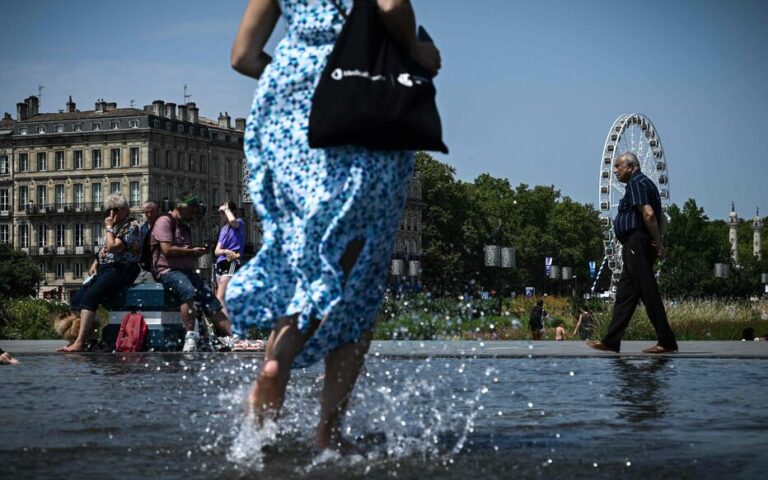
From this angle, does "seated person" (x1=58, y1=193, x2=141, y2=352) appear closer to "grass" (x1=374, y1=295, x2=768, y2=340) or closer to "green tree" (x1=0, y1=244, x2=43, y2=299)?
"grass" (x1=374, y1=295, x2=768, y2=340)

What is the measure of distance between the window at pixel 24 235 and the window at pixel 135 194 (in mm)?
12054

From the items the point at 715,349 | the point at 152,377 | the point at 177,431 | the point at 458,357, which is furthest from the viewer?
the point at 715,349

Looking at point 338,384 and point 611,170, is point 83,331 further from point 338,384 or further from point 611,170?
point 611,170

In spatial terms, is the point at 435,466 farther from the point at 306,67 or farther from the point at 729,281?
the point at 729,281

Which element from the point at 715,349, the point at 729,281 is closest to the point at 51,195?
the point at 729,281

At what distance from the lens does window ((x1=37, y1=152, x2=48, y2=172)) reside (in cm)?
14725

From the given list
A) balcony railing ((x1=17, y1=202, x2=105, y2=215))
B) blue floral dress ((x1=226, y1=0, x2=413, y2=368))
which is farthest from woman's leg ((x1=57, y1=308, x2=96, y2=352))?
balcony railing ((x1=17, y1=202, x2=105, y2=215))

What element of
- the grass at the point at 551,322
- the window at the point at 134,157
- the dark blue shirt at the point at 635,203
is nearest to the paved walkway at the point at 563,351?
the dark blue shirt at the point at 635,203

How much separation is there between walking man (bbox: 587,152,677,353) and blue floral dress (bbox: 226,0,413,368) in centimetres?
711

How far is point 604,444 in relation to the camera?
5348 mm

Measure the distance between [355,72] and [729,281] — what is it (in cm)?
8376

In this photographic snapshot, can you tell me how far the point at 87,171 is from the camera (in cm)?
14500

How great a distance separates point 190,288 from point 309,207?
8.70m

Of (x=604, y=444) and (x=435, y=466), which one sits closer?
(x=435, y=466)
